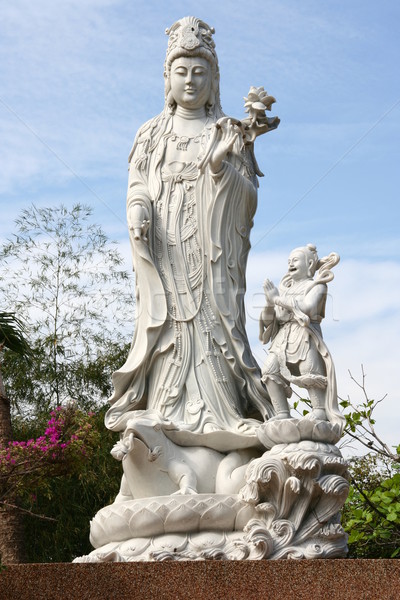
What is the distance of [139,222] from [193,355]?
0.97 m

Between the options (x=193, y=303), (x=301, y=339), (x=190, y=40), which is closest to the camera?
(x=301, y=339)

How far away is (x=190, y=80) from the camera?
7180 millimetres

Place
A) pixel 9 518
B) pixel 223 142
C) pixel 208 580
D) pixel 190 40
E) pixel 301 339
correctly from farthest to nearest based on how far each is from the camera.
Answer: pixel 9 518 < pixel 190 40 < pixel 223 142 < pixel 301 339 < pixel 208 580

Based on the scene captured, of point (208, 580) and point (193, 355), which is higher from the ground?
point (193, 355)

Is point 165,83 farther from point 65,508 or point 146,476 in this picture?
point 65,508

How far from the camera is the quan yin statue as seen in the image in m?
5.98

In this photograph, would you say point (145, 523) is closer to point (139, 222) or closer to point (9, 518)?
point (139, 222)

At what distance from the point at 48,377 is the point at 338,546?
723 centimetres

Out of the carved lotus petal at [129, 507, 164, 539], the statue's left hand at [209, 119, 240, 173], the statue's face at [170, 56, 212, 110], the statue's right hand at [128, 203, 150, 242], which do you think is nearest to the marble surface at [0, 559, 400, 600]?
the carved lotus petal at [129, 507, 164, 539]

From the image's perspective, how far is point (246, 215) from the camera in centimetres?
711

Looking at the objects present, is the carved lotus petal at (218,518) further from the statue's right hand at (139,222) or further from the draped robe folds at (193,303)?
the statue's right hand at (139,222)

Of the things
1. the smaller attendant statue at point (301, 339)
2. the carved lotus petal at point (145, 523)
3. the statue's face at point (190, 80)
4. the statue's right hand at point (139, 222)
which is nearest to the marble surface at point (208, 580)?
the carved lotus petal at point (145, 523)

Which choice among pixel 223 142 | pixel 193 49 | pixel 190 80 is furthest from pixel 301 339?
pixel 193 49

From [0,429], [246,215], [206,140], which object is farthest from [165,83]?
[0,429]
